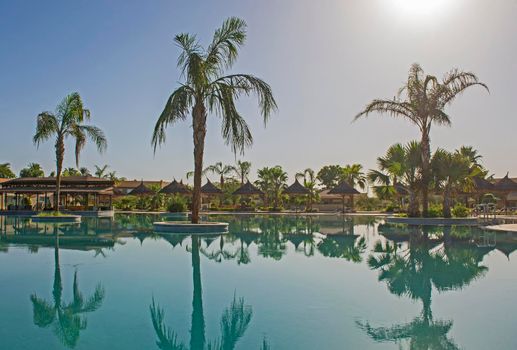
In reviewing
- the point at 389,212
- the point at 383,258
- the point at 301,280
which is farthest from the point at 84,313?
the point at 389,212

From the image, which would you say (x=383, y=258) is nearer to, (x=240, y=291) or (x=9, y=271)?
(x=240, y=291)

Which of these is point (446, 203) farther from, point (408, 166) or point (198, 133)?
point (198, 133)

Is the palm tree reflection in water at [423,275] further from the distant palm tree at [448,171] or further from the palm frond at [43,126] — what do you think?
the palm frond at [43,126]

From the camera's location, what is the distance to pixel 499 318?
520 centimetres

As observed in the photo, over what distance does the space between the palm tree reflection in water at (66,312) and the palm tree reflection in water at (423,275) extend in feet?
10.3

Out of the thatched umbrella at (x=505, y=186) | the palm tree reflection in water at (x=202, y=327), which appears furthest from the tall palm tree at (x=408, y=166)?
the thatched umbrella at (x=505, y=186)

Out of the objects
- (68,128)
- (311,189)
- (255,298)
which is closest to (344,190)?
(311,189)

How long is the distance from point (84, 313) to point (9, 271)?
3578 mm

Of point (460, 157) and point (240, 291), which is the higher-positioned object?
point (460, 157)

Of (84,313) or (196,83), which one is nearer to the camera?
(84,313)

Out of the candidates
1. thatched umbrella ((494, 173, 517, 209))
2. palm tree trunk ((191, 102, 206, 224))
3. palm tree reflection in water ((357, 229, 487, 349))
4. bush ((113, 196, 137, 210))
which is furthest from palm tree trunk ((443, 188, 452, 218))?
bush ((113, 196, 137, 210))

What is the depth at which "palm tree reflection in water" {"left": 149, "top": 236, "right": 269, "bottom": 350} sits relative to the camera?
4.26 meters

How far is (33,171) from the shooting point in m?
57.4

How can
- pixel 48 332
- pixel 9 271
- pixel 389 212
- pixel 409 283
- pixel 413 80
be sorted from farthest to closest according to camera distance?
pixel 389 212, pixel 413 80, pixel 9 271, pixel 409 283, pixel 48 332
